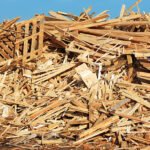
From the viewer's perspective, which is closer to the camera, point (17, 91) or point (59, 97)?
point (59, 97)

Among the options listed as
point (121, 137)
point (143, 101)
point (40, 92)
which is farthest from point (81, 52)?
point (121, 137)

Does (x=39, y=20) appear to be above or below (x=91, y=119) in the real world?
above

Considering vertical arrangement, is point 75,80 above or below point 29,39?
below

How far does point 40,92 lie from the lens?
1046cm

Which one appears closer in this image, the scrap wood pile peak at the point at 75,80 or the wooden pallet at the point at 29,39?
the scrap wood pile peak at the point at 75,80

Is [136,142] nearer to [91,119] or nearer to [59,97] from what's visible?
[91,119]

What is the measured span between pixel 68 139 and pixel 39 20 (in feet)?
15.2

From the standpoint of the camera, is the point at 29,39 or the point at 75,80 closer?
the point at 75,80

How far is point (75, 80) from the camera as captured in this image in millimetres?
10352

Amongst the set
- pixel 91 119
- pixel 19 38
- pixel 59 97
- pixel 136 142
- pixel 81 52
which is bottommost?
pixel 136 142

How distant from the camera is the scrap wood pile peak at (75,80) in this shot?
8719mm

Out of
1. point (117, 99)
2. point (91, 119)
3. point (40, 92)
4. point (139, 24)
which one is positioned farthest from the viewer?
point (139, 24)

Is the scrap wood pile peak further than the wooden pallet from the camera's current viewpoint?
No

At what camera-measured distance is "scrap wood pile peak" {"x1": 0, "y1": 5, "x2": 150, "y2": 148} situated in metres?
8.72
